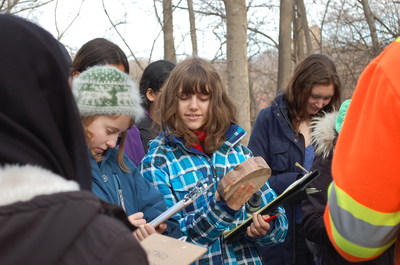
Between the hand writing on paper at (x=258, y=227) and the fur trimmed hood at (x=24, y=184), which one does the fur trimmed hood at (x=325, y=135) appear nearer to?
the hand writing on paper at (x=258, y=227)

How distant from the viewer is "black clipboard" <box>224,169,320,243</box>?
2.25 m

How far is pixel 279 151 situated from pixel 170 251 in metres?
1.73

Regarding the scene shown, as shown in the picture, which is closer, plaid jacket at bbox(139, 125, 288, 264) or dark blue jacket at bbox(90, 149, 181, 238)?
dark blue jacket at bbox(90, 149, 181, 238)

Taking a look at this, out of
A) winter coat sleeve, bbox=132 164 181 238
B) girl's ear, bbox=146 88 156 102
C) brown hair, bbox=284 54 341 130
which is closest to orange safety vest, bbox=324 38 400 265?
winter coat sleeve, bbox=132 164 181 238

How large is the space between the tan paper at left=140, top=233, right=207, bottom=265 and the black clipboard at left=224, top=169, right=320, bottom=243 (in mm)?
634

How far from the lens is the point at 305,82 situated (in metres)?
3.51

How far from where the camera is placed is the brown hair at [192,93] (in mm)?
2686

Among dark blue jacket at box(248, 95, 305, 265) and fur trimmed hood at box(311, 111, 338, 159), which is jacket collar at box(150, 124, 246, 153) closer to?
fur trimmed hood at box(311, 111, 338, 159)

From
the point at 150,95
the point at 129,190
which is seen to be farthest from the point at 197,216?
the point at 150,95

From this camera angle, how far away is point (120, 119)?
7.49 feet

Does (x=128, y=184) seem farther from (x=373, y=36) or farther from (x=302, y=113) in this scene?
(x=373, y=36)

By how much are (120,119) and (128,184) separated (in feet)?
1.07

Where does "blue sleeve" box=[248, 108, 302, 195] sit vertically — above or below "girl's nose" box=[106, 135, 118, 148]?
below

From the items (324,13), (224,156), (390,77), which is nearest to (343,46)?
(324,13)
